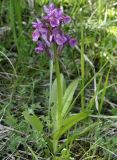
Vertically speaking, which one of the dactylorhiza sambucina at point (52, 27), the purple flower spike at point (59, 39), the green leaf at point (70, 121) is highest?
the dactylorhiza sambucina at point (52, 27)

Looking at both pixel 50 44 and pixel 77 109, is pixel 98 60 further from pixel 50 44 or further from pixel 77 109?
pixel 50 44

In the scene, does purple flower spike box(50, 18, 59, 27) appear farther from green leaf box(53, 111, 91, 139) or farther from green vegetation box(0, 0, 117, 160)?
green leaf box(53, 111, 91, 139)

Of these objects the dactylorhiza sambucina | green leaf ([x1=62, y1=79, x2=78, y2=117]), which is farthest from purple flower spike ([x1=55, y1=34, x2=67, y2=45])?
green leaf ([x1=62, y1=79, x2=78, y2=117])

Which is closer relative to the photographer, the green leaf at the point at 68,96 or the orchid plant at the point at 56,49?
the orchid plant at the point at 56,49

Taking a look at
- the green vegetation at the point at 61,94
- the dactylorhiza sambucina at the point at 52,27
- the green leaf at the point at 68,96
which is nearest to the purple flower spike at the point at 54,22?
the dactylorhiza sambucina at the point at 52,27

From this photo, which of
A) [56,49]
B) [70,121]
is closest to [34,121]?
[70,121]

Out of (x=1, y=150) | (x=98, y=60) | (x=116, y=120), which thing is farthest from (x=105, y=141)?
(x=98, y=60)

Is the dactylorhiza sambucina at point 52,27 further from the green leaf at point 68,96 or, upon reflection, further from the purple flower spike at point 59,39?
the green leaf at point 68,96

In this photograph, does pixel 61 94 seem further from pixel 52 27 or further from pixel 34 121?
pixel 52 27

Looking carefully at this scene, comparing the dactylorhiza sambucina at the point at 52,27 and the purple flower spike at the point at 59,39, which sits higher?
the dactylorhiza sambucina at the point at 52,27
